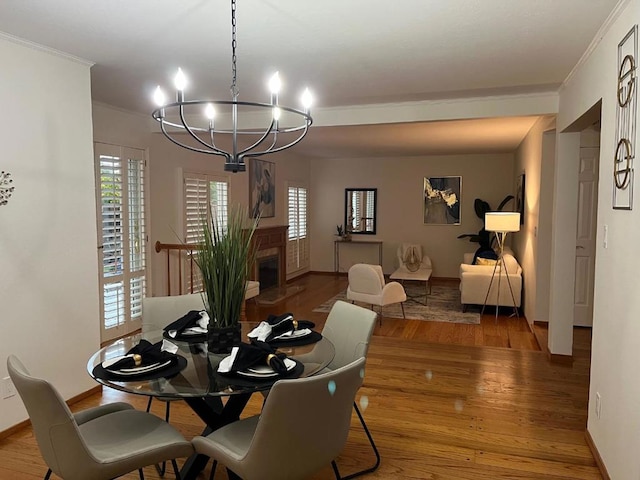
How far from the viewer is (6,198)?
298 centimetres

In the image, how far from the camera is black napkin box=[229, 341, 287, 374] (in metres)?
2.14

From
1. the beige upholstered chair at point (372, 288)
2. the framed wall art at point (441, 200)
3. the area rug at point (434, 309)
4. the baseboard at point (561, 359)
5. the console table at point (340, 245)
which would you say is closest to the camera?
the baseboard at point (561, 359)

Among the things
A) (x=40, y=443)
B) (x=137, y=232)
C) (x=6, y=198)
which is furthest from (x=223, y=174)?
(x=40, y=443)

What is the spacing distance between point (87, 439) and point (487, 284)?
17.5 feet

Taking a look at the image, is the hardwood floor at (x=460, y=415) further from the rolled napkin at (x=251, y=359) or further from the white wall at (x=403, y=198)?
the white wall at (x=403, y=198)

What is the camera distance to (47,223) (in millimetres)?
3258

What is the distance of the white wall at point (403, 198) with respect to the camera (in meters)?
9.26

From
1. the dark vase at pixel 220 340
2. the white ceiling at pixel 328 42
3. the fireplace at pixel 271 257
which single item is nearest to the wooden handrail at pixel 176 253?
the fireplace at pixel 271 257

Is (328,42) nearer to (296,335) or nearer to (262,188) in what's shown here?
(296,335)

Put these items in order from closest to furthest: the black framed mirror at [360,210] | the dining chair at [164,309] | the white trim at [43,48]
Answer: the white trim at [43,48], the dining chair at [164,309], the black framed mirror at [360,210]

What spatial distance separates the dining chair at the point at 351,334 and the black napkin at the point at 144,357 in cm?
91

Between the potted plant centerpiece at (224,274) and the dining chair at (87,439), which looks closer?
the dining chair at (87,439)

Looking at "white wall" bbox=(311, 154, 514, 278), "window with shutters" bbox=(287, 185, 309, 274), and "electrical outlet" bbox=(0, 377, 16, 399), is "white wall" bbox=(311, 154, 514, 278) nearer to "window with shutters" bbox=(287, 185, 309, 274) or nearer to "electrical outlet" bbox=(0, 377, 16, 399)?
"window with shutters" bbox=(287, 185, 309, 274)

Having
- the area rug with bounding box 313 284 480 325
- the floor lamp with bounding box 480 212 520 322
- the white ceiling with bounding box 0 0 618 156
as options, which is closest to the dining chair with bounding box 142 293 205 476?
the white ceiling with bounding box 0 0 618 156
